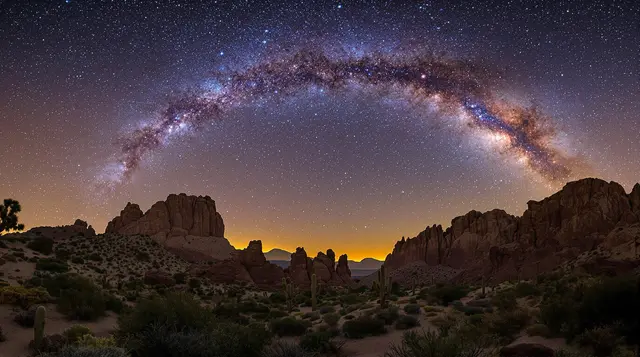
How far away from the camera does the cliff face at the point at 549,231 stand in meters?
67.8

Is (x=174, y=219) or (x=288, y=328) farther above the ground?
(x=174, y=219)

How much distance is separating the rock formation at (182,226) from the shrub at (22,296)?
2270 inches

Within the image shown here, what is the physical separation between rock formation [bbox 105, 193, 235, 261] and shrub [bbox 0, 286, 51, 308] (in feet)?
189

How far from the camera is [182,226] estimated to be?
305ft

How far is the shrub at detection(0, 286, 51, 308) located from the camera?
24.0 meters

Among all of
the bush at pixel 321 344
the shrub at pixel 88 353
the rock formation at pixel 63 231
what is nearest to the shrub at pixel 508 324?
the bush at pixel 321 344

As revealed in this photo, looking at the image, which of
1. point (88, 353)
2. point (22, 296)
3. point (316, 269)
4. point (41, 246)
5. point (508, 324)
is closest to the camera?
point (88, 353)

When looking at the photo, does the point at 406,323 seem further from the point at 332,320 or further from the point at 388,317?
the point at 332,320

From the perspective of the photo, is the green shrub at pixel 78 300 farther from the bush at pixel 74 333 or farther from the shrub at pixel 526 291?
the shrub at pixel 526 291

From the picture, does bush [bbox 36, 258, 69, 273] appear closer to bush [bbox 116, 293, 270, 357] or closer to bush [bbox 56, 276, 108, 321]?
bush [bbox 56, 276, 108, 321]

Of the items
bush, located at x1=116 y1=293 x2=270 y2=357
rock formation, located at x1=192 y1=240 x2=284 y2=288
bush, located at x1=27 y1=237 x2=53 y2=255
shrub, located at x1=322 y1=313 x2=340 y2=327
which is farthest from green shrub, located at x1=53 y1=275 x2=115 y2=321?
rock formation, located at x1=192 y1=240 x2=284 y2=288

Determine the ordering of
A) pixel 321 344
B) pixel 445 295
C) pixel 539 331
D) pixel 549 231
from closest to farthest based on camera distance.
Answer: pixel 539 331 → pixel 321 344 → pixel 445 295 → pixel 549 231

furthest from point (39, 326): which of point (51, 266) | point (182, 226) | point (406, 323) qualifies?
point (182, 226)

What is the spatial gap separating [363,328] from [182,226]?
250 ft
